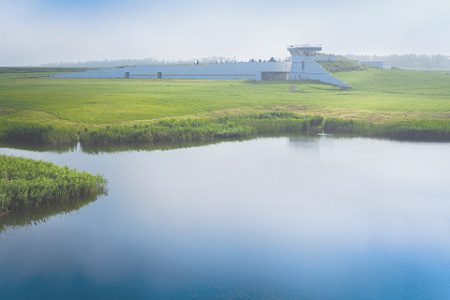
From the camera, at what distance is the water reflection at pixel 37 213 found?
1015 cm

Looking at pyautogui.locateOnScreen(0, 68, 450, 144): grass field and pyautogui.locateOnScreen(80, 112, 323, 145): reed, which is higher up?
pyautogui.locateOnScreen(0, 68, 450, 144): grass field

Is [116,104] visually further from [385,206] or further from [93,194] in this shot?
[385,206]

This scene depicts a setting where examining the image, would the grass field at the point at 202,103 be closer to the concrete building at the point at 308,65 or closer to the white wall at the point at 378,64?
the concrete building at the point at 308,65

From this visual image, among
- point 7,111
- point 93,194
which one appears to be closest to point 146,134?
point 93,194

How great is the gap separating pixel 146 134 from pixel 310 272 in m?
13.1

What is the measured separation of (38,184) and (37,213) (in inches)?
31.0

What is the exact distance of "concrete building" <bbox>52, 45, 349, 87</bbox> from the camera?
50.3 meters

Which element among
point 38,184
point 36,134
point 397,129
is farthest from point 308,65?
point 38,184

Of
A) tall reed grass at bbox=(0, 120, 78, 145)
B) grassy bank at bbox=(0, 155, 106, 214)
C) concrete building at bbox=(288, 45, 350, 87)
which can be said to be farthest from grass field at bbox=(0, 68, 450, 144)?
grassy bank at bbox=(0, 155, 106, 214)

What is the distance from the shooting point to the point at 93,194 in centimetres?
1227

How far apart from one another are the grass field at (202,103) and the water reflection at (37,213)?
951 cm

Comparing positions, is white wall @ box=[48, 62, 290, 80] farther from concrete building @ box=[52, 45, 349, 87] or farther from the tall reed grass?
the tall reed grass

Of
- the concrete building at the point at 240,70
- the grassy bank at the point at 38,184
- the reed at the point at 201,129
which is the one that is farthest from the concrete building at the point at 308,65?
the grassy bank at the point at 38,184

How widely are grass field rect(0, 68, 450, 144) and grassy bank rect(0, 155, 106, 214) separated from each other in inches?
311
